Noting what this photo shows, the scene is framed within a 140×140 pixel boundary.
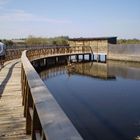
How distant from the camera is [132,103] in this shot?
1564 cm

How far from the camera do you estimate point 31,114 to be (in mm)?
4523

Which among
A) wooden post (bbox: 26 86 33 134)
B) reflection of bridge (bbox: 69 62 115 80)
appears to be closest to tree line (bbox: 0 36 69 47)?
reflection of bridge (bbox: 69 62 115 80)

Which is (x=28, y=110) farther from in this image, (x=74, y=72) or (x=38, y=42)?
(x=38, y=42)

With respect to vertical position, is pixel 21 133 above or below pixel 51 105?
below

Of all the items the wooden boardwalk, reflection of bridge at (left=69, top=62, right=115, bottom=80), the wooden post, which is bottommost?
reflection of bridge at (left=69, top=62, right=115, bottom=80)

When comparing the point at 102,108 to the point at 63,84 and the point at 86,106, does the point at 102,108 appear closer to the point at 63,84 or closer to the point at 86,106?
the point at 86,106

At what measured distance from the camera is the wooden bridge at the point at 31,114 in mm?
2057

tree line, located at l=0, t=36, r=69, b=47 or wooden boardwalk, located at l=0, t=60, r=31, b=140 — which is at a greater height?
tree line, located at l=0, t=36, r=69, b=47

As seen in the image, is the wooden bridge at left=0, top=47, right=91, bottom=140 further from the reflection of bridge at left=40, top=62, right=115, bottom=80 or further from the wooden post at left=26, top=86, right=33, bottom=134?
the reflection of bridge at left=40, top=62, right=115, bottom=80

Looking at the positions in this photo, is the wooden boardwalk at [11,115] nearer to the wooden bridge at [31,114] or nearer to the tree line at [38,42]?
the wooden bridge at [31,114]

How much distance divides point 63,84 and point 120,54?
71.1 ft

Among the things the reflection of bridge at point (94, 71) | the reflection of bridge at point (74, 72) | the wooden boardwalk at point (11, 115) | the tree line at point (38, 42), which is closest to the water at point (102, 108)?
the wooden boardwalk at point (11, 115)

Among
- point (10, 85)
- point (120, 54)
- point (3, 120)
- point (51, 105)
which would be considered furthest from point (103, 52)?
point (51, 105)

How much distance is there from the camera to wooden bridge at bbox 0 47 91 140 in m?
2.06
